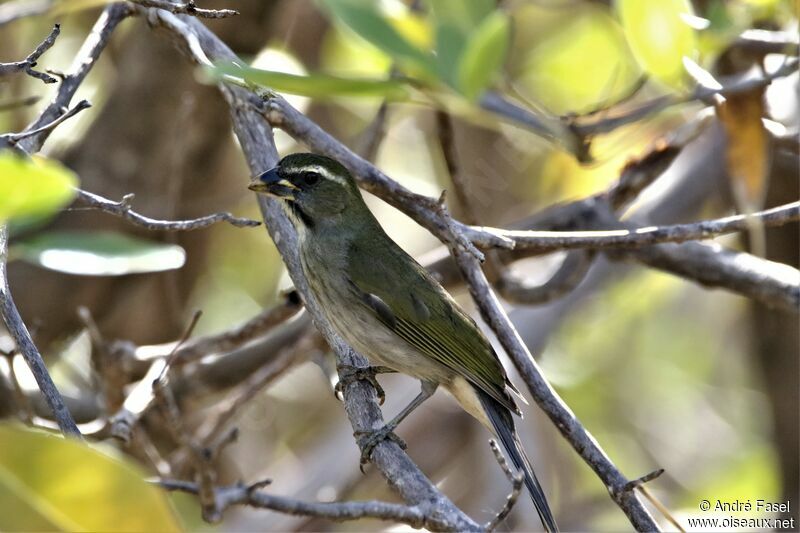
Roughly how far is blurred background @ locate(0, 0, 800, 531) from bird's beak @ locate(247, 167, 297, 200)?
53 cm

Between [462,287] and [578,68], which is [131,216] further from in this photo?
[578,68]

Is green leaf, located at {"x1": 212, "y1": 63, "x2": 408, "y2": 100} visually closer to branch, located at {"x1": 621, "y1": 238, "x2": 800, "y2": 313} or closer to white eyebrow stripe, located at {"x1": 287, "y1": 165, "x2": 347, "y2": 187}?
white eyebrow stripe, located at {"x1": 287, "y1": 165, "x2": 347, "y2": 187}

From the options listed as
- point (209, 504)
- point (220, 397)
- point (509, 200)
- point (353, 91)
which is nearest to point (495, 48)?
point (353, 91)

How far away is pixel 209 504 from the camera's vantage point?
3434mm

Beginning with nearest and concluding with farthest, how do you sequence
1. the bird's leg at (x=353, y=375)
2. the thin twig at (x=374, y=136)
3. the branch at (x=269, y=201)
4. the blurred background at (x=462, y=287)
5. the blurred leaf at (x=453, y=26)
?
the blurred leaf at (x=453, y=26), the branch at (x=269, y=201), the bird's leg at (x=353, y=375), the thin twig at (x=374, y=136), the blurred background at (x=462, y=287)

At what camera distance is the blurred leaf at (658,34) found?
2727mm

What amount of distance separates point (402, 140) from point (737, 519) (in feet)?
11.0

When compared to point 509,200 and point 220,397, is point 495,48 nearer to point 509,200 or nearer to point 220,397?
point 220,397

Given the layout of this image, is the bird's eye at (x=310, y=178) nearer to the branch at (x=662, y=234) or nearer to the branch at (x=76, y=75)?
the branch at (x=76, y=75)

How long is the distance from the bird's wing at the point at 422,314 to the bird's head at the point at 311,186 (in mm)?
245

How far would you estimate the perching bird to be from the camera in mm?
3980

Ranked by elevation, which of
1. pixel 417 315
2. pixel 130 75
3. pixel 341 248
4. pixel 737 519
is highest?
pixel 130 75

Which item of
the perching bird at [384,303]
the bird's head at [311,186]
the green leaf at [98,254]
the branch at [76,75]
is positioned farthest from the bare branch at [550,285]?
the branch at [76,75]

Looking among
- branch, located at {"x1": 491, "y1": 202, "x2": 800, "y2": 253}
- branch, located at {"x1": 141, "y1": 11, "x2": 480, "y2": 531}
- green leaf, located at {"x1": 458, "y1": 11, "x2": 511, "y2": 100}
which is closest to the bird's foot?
branch, located at {"x1": 141, "y1": 11, "x2": 480, "y2": 531}
